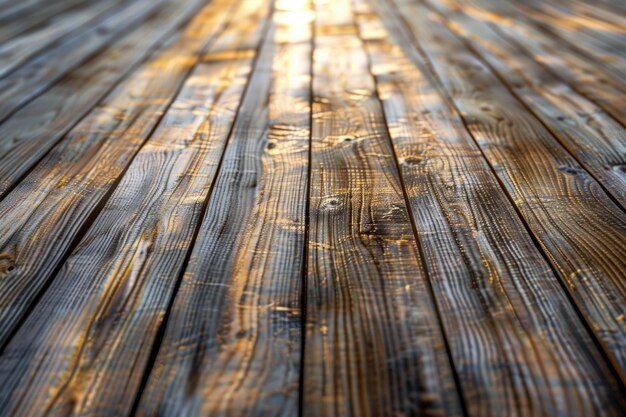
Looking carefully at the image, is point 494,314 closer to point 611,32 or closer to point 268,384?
point 268,384

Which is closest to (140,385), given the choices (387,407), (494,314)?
(387,407)

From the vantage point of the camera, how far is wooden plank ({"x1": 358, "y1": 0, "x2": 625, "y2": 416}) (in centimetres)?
70

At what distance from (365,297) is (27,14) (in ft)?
9.15

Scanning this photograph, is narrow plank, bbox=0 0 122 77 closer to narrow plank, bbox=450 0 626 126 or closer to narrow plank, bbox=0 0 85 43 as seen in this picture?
narrow plank, bbox=0 0 85 43

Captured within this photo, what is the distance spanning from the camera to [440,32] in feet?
7.58

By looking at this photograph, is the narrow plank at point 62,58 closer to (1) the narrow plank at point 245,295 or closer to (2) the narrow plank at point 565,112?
(1) the narrow plank at point 245,295

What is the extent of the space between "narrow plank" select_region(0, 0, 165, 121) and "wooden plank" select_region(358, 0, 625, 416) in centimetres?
120

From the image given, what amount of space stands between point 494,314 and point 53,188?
3.04 feet

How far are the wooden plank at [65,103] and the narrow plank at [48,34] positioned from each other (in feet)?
0.93

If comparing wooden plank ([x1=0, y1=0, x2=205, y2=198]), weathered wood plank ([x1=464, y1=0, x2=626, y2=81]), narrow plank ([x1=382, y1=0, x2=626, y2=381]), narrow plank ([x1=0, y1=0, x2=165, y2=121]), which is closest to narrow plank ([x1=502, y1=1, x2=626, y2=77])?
weathered wood plank ([x1=464, y1=0, x2=626, y2=81])

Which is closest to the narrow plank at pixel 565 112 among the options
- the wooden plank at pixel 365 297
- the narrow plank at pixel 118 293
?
the wooden plank at pixel 365 297

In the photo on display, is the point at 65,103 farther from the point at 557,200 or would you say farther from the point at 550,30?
the point at 550,30

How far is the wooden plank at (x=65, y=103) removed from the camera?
139cm

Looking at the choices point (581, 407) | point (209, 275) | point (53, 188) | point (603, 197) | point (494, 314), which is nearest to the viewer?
point (581, 407)
